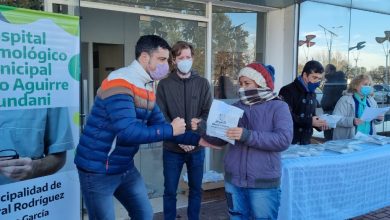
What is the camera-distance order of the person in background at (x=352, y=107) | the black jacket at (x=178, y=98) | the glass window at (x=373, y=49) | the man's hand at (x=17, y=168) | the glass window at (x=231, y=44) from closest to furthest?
the man's hand at (x=17, y=168) < the black jacket at (x=178, y=98) < the person in background at (x=352, y=107) < the glass window at (x=231, y=44) < the glass window at (x=373, y=49)

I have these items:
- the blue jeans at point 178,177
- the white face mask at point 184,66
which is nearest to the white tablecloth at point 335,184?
the blue jeans at point 178,177

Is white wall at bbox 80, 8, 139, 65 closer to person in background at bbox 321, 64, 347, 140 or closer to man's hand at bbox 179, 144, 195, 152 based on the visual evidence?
person in background at bbox 321, 64, 347, 140

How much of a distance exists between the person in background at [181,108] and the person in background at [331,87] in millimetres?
3989

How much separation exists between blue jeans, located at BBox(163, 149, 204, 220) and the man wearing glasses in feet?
2.90

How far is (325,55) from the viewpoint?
23.8ft

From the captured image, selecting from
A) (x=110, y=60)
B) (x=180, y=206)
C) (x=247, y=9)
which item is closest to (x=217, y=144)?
(x=180, y=206)

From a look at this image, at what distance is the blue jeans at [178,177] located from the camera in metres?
3.78

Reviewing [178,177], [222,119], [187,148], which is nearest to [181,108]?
[187,148]

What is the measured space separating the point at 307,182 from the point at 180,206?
1.90m

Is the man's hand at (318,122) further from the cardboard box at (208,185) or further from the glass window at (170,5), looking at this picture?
the glass window at (170,5)

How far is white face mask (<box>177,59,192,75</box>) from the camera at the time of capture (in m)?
3.73

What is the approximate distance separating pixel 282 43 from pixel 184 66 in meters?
3.44

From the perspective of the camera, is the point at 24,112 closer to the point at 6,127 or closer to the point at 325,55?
the point at 6,127

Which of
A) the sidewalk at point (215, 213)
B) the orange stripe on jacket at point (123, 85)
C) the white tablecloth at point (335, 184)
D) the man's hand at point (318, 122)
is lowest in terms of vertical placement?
the sidewalk at point (215, 213)
